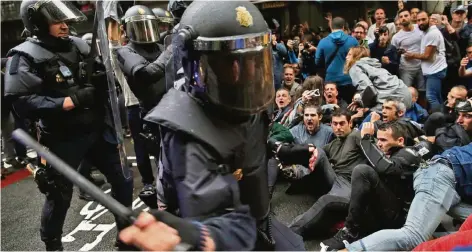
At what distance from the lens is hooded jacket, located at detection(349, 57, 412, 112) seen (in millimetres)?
4781

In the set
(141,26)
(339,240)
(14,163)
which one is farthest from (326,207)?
(14,163)

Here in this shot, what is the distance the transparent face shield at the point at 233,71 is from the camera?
5.40 feet

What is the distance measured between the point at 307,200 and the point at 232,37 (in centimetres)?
305

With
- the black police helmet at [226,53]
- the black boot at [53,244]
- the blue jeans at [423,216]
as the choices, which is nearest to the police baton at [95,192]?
the black police helmet at [226,53]

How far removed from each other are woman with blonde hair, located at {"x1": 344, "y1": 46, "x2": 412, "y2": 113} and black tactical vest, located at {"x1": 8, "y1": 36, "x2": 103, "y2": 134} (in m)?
2.86

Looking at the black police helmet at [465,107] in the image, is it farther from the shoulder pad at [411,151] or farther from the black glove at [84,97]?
the black glove at [84,97]

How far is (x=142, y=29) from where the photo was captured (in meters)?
4.25

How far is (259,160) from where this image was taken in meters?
1.83

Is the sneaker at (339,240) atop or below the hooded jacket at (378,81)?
below

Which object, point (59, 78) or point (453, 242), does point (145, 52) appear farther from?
point (453, 242)

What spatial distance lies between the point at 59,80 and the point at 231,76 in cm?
186

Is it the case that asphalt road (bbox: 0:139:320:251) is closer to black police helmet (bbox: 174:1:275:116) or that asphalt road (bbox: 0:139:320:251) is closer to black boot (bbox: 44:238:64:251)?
black boot (bbox: 44:238:64:251)

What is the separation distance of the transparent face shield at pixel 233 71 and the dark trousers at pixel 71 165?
5.66 ft

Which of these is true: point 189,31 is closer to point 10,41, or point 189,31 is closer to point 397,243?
point 397,243
